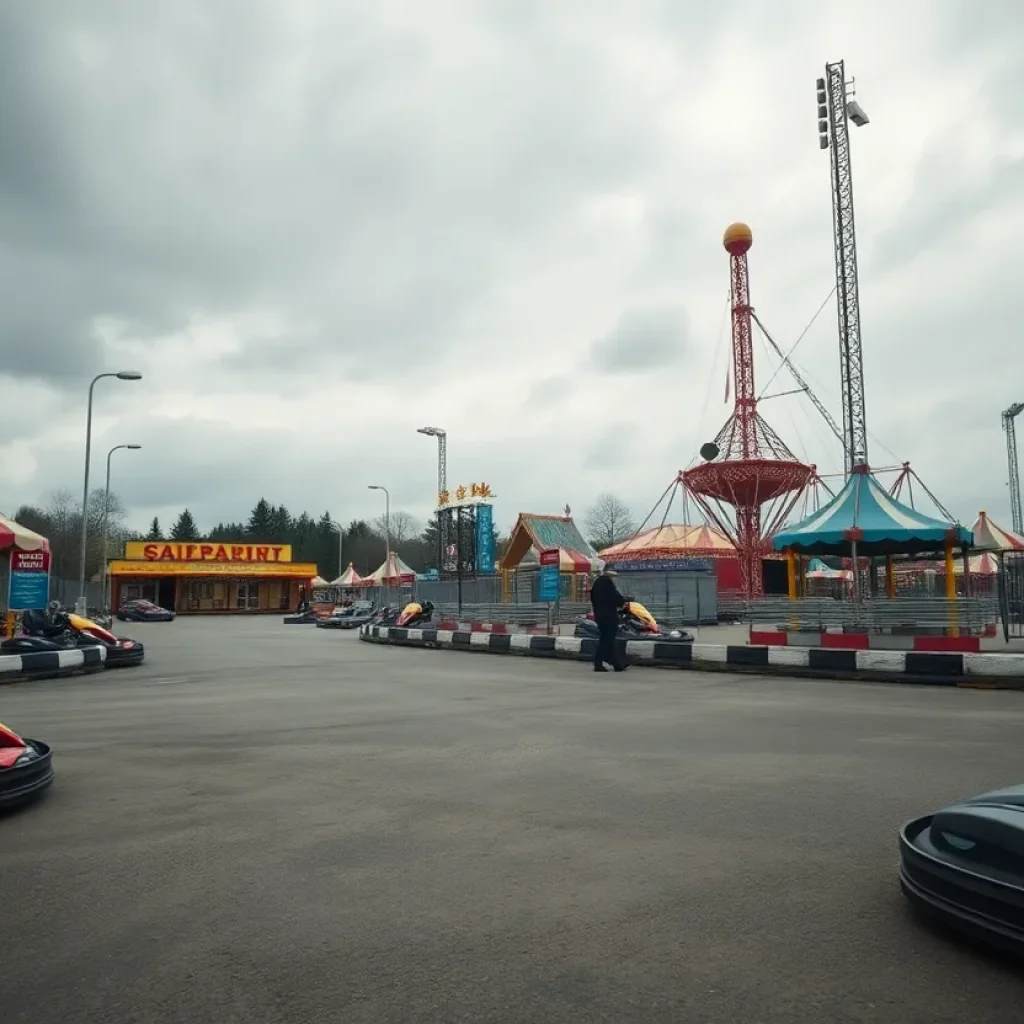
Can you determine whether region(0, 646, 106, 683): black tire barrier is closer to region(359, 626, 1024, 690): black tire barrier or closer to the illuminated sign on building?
region(359, 626, 1024, 690): black tire barrier

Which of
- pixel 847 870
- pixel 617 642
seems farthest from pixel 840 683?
pixel 847 870

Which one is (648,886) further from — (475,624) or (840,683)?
(475,624)

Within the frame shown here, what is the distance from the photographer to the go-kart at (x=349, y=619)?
130ft

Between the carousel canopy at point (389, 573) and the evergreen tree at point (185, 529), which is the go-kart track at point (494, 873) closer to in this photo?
the carousel canopy at point (389, 573)

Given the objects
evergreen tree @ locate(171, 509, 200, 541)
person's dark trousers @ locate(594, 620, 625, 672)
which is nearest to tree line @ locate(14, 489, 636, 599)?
evergreen tree @ locate(171, 509, 200, 541)

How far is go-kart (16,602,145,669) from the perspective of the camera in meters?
17.0

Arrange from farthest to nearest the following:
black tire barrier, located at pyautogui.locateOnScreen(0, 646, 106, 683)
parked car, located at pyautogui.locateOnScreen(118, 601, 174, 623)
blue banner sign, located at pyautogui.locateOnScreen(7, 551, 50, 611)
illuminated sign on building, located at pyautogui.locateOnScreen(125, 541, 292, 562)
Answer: illuminated sign on building, located at pyautogui.locateOnScreen(125, 541, 292, 562) → parked car, located at pyautogui.locateOnScreen(118, 601, 174, 623) → blue banner sign, located at pyautogui.locateOnScreen(7, 551, 50, 611) → black tire barrier, located at pyautogui.locateOnScreen(0, 646, 106, 683)

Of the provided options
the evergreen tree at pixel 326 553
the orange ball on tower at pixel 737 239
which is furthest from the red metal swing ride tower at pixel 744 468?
the evergreen tree at pixel 326 553

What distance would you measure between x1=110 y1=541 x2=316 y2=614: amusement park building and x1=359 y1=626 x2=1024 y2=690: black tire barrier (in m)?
52.9

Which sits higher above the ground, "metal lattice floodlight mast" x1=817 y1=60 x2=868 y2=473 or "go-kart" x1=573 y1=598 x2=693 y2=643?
"metal lattice floodlight mast" x1=817 y1=60 x2=868 y2=473

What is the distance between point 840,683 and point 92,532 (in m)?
85.0

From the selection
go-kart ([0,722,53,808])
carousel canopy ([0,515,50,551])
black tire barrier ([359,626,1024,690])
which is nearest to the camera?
go-kart ([0,722,53,808])

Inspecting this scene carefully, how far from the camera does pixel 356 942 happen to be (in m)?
3.27

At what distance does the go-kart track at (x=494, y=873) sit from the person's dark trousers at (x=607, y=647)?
6.08 metres
